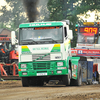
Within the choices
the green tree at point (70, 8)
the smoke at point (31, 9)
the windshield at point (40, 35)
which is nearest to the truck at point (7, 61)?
the smoke at point (31, 9)

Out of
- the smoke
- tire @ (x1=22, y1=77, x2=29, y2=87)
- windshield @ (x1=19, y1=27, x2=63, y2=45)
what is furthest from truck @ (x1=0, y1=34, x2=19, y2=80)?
windshield @ (x1=19, y1=27, x2=63, y2=45)

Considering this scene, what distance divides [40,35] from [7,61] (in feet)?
27.5

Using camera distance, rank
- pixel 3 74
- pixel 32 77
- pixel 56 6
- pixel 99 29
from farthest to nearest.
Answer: pixel 56 6, pixel 99 29, pixel 3 74, pixel 32 77

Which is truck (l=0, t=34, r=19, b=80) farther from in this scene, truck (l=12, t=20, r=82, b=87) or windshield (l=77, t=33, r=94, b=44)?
truck (l=12, t=20, r=82, b=87)

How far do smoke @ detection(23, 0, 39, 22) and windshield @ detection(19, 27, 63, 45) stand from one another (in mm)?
12589

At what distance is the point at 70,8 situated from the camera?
1853 inches

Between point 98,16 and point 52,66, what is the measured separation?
3362 cm

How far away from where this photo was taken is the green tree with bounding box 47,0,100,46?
4459 cm

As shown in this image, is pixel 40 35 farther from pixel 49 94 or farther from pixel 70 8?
pixel 70 8

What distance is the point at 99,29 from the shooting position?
25.1 metres

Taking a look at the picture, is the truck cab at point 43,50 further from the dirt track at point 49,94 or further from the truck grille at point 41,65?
the dirt track at point 49,94

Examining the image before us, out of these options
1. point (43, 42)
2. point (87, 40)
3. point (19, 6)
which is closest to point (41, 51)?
point (43, 42)

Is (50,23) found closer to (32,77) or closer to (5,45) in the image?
(32,77)

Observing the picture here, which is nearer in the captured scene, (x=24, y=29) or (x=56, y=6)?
(x=24, y=29)
